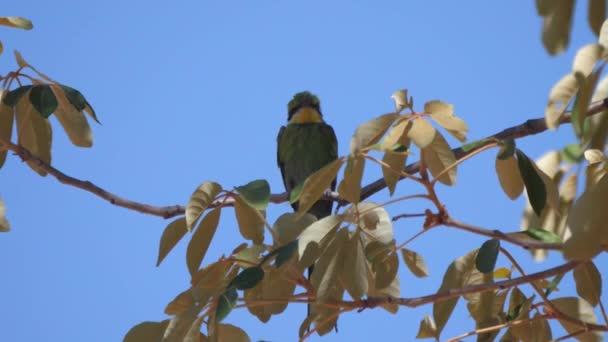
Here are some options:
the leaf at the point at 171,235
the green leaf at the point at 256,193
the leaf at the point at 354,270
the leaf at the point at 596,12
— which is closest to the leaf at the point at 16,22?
the leaf at the point at 171,235

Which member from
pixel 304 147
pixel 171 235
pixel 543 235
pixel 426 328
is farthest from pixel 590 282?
pixel 304 147

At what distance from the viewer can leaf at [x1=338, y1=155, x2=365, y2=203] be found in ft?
5.87

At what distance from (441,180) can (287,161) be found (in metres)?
3.71

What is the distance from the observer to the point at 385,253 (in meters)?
2.10

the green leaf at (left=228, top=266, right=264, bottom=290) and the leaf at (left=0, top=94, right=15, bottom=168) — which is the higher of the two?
the leaf at (left=0, top=94, right=15, bottom=168)

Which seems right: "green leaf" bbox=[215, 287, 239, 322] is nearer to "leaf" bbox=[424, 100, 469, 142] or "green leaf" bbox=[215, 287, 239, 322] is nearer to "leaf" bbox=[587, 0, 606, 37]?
"leaf" bbox=[424, 100, 469, 142]

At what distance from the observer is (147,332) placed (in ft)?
6.72

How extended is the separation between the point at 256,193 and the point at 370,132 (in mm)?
365

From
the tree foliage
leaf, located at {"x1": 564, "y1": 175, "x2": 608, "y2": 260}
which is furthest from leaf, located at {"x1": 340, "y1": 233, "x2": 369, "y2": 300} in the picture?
leaf, located at {"x1": 564, "y1": 175, "x2": 608, "y2": 260}

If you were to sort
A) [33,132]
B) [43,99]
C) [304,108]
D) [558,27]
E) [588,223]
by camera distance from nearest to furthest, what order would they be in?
[558,27] → [588,223] → [43,99] → [33,132] → [304,108]

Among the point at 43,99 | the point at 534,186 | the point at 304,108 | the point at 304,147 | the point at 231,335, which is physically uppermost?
the point at 304,108

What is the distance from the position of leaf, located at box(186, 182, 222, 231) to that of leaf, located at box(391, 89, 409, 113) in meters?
0.49

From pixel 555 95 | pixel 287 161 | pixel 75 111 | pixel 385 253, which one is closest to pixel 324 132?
pixel 287 161

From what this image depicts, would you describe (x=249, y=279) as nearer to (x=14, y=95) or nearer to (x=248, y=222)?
(x=248, y=222)
